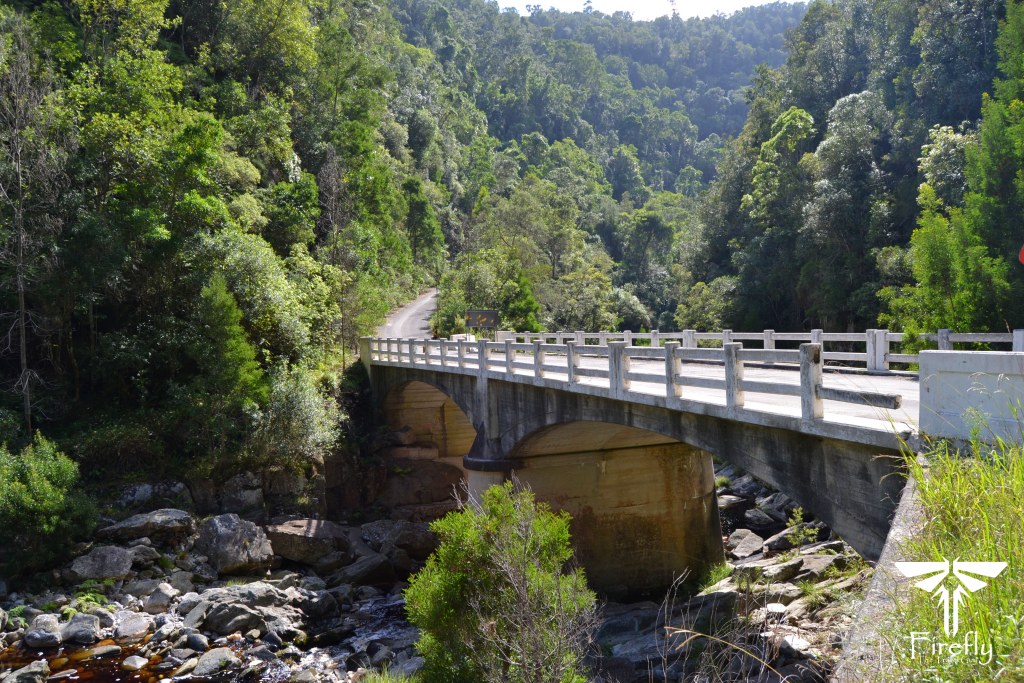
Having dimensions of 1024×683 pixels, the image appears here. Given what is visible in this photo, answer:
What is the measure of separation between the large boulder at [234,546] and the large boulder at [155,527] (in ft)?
1.67

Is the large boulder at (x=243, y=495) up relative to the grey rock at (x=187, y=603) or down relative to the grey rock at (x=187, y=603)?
up

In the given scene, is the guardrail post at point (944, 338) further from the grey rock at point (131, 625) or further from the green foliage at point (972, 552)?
the grey rock at point (131, 625)

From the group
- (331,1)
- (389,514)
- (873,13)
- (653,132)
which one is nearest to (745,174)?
(873,13)

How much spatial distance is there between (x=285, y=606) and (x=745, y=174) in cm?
5196

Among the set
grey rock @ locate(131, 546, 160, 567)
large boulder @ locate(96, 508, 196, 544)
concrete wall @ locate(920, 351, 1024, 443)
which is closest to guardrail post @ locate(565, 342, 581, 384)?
concrete wall @ locate(920, 351, 1024, 443)

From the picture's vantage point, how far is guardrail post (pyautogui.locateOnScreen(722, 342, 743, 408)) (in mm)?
10391

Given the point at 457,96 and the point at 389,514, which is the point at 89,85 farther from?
the point at 457,96

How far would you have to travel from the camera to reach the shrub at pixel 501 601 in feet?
30.1

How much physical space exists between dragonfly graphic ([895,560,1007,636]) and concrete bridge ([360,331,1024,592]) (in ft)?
7.47

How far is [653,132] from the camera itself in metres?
151

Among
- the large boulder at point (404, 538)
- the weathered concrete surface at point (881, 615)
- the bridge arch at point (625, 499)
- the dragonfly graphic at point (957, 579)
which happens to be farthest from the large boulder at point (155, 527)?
the dragonfly graphic at point (957, 579)

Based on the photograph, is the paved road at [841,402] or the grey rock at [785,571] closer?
the paved road at [841,402]

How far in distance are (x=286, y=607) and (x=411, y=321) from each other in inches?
1370

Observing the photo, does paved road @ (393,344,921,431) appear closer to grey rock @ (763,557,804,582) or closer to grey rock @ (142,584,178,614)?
grey rock @ (763,557,804,582)
